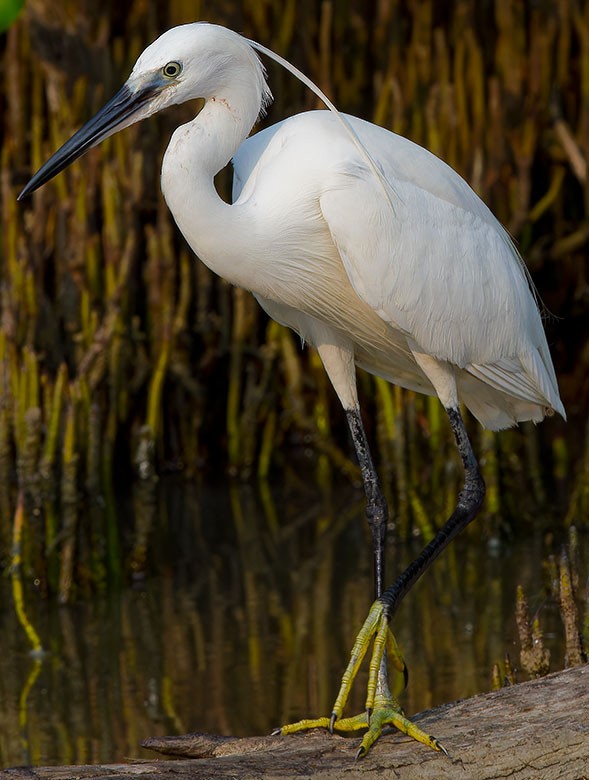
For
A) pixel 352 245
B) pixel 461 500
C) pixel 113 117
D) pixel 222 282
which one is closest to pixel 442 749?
pixel 461 500

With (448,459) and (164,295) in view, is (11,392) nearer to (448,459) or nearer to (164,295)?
(164,295)

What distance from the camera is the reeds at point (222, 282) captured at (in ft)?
15.8

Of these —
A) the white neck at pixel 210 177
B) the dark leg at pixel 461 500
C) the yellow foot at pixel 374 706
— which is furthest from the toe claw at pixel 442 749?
the white neck at pixel 210 177

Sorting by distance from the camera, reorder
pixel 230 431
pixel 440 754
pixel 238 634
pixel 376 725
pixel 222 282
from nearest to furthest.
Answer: pixel 440 754 → pixel 376 725 → pixel 238 634 → pixel 230 431 → pixel 222 282

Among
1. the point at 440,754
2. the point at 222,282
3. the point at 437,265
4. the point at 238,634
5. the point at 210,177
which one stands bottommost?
the point at 440,754

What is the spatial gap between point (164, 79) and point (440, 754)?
146 cm

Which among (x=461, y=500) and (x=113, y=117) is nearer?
(x=113, y=117)

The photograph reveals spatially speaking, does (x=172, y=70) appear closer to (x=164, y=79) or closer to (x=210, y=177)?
(x=164, y=79)

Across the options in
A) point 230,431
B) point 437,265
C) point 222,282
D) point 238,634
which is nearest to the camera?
point 437,265

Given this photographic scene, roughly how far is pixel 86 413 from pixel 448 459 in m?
1.36

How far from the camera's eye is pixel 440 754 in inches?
96.3

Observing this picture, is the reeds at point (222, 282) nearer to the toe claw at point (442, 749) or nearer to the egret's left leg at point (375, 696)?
the egret's left leg at point (375, 696)

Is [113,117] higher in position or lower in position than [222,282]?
lower

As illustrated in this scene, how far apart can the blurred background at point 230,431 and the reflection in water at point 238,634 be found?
1 centimetres
